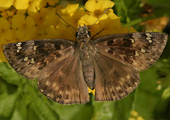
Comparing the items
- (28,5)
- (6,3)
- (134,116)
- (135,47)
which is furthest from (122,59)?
(134,116)

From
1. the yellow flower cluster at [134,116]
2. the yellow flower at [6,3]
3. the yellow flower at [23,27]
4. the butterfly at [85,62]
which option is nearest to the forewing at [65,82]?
the butterfly at [85,62]

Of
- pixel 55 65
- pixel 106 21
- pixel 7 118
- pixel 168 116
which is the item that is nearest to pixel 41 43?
pixel 55 65

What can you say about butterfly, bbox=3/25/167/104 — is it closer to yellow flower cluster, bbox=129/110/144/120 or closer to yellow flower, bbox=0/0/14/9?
yellow flower, bbox=0/0/14/9

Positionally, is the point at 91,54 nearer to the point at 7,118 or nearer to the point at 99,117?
the point at 99,117

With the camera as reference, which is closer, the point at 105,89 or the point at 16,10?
the point at 105,89

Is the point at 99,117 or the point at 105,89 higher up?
the point at 105,89

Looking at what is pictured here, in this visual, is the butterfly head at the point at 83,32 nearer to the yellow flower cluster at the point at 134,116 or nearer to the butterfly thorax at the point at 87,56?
the butterfly thorax at the point at 87,56
